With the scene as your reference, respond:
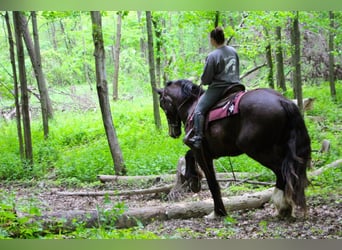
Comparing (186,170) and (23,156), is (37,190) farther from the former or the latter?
(186,170)

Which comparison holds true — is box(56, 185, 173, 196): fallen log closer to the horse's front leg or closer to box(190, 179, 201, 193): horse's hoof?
box(190, 179, 201, 193): horse's hoof

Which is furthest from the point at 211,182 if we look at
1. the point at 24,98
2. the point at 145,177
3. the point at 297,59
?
the point at 297,59

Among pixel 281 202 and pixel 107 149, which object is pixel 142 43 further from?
pixel 281 202

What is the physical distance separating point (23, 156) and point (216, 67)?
3.57 meters

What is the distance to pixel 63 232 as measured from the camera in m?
4.07

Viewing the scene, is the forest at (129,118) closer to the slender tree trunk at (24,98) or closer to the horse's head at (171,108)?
the slender tree trunk at (24,98)

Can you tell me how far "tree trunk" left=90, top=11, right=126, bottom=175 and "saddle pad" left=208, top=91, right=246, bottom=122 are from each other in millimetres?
2622

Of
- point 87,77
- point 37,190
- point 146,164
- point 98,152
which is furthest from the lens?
point 87,77

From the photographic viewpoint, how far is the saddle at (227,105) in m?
3.94

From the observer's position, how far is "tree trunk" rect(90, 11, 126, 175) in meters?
6.27

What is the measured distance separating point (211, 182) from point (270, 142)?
2.81 feet

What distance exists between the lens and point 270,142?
378cm
